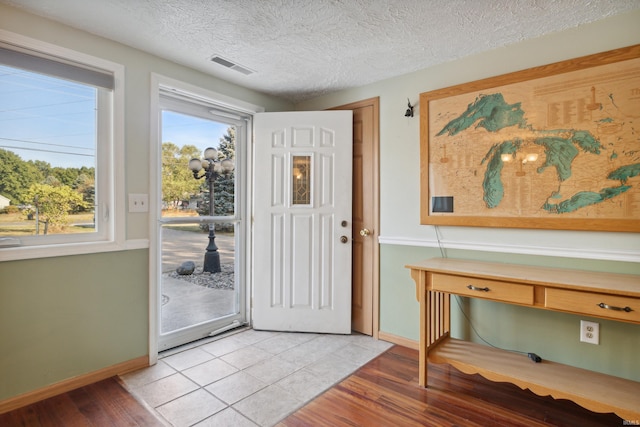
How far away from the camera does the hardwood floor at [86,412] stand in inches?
69.0

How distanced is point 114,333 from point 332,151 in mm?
2199

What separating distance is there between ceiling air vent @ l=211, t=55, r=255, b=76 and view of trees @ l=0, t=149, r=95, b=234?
118cm

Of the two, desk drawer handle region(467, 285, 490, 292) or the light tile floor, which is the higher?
desk drawer handle region(467, 285, 490, 292)

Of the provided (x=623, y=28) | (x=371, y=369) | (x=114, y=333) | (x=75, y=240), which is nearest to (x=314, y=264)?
(x=371, y=369)

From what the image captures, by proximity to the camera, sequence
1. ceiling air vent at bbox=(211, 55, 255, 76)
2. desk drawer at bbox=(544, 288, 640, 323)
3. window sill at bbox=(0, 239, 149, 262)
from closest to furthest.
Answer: desk drawer at bbox=(544, 288, 640, 323)
window sill at bbox=(0, 239, 149, 262)
ceiling air vent at bbox=(211, 55, 255, 76)

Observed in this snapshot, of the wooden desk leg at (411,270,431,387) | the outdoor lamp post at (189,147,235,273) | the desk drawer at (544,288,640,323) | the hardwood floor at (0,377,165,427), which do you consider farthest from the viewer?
the outdoor lamp post at (189,147,235,273)

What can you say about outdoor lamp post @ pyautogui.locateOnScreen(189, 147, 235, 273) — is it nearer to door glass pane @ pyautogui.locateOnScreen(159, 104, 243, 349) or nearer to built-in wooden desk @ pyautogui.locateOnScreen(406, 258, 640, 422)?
door glass pane @ pyautogui.locateOnScreen(159, 104, 243, 349)

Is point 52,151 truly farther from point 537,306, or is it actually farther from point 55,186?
point 537,306

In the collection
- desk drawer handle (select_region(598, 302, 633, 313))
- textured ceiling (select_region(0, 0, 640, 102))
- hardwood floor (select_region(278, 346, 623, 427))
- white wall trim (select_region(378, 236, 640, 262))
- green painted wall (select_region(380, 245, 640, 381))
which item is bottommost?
hardwood floor (select_region(278, 346, 623, 427))

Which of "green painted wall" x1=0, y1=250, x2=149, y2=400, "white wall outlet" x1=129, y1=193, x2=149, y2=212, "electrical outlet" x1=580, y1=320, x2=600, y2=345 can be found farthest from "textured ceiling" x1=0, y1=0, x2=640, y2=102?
"electrical outlet" x1=580, y1=320, x2=600, y2=345

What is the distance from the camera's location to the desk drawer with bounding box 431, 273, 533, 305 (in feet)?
5.89

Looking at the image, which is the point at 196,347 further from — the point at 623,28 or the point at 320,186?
the point at 623,28

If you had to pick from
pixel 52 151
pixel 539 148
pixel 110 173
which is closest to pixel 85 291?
pixel 110 173

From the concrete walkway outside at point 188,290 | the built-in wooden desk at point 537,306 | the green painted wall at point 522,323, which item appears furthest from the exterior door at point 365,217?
the concrete walkway outside at point 188,290
